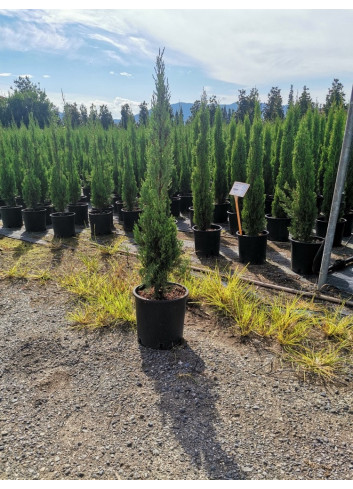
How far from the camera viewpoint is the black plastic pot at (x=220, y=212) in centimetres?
842

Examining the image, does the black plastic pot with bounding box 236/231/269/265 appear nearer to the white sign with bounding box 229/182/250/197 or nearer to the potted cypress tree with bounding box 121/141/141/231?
the white sign with bounding box 229/182/250/197

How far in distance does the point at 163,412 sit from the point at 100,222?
571 cm

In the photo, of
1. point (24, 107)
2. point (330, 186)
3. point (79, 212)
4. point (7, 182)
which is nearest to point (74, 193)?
point (79, 212)

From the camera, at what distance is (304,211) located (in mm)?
5152

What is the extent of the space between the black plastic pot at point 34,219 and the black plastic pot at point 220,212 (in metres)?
3.86

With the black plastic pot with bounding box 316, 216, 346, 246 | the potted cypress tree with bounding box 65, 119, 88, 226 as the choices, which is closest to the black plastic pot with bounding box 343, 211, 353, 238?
the black plastic pot with bounding box 316, 216, 346, 246

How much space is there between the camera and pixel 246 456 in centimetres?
222

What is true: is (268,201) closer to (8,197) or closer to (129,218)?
(129,218)

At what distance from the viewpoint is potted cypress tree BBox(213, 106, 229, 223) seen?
8.35 meters

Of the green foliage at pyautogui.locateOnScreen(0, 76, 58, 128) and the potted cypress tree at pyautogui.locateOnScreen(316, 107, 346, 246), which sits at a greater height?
the green foliage at pyautogui.locateOnScreen(0, 76, 58, 128)

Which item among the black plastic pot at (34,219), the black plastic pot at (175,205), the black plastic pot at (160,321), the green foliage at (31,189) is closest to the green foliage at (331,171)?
the black plastic pot at (175,205)

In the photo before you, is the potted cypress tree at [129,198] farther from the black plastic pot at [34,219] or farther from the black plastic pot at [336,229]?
the black plastic pot at [336,229]

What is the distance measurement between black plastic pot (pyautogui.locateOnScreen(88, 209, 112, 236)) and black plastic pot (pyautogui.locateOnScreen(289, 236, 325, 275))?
13.5ft

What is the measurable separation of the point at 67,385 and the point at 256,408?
1459mm
